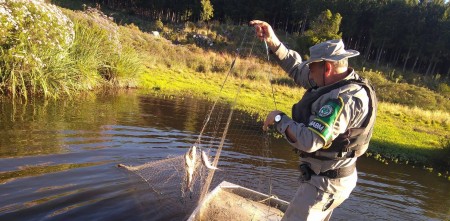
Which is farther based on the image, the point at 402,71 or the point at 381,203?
the point at 402,71

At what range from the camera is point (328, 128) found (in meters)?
3.15

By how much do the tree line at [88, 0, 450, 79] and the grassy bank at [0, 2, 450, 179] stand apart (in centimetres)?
2119

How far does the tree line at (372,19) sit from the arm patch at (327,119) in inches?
1760

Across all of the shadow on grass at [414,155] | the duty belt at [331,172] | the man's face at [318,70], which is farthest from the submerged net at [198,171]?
the shadow on grass at [414,155]

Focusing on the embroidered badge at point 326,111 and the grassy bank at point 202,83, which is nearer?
the embroidered badge at point 326,111

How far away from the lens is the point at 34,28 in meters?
11.4

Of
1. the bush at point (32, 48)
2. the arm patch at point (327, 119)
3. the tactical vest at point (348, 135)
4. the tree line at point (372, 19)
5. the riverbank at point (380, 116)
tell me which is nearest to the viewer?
the arm patch at point (327, 119)

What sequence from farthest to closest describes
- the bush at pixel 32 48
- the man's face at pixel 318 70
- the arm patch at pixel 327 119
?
the bush at pixel 32 48
the man's face at pixel 318 70
the arm patch at pixel 327 119

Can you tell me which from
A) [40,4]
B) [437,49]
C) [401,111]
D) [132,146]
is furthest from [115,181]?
[437,49]

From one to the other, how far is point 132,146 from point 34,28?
5346mm

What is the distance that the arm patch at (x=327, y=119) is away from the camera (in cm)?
314

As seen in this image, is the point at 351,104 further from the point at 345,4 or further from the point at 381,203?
the point at 345,4

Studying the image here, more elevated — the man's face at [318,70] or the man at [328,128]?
the man's face at [318,70]

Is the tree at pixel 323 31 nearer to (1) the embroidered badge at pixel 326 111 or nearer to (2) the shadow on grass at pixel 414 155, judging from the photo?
(2) the shadow on grass at pixel 414 155
